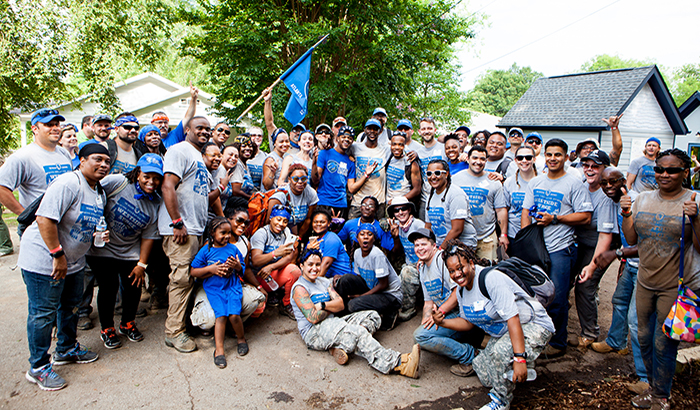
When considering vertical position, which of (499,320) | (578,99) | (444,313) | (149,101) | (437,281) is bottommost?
(444,313)

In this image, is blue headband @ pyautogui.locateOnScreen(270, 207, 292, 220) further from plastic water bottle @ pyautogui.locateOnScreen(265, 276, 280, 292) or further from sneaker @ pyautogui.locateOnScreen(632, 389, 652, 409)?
sneaker @ pyautogui.locateOnScreen(632, 389, 652, 409)

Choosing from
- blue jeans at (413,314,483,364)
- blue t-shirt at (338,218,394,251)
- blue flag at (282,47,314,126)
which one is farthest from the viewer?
blue flag at (282,47,314,126)

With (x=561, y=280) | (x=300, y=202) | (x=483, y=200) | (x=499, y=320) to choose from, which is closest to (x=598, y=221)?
(x=561, y=280)

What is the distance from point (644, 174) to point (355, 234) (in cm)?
446

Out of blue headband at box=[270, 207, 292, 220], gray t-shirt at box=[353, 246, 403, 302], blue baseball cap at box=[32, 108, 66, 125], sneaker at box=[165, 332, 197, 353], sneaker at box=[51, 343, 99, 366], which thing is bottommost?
sneaker at box=[51, 343, 99, 366]

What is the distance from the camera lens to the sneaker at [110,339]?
4.30 metres

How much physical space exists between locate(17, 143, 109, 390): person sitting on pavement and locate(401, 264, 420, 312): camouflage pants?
11.1 feet

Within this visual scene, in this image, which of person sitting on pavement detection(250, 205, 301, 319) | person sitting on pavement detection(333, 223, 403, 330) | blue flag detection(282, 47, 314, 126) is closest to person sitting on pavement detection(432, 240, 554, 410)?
person sitting on pavement detection(333, 223, 403, 330)

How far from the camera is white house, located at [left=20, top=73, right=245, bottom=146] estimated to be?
19.9 meters

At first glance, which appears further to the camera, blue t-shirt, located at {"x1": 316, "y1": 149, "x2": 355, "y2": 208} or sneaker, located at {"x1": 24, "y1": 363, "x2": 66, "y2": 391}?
blue t-shirt, located at {"x1": 316, "y1": 149, "x2": 355, "y2": 208}

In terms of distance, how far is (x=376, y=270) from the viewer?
4.86 meters

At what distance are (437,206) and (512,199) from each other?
1032 millimetres

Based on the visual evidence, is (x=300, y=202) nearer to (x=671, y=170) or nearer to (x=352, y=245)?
(x=352, y=245)

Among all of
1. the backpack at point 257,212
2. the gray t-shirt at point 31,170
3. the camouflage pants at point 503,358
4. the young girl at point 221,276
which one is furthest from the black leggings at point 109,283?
the camouflage pants at point 503,358
